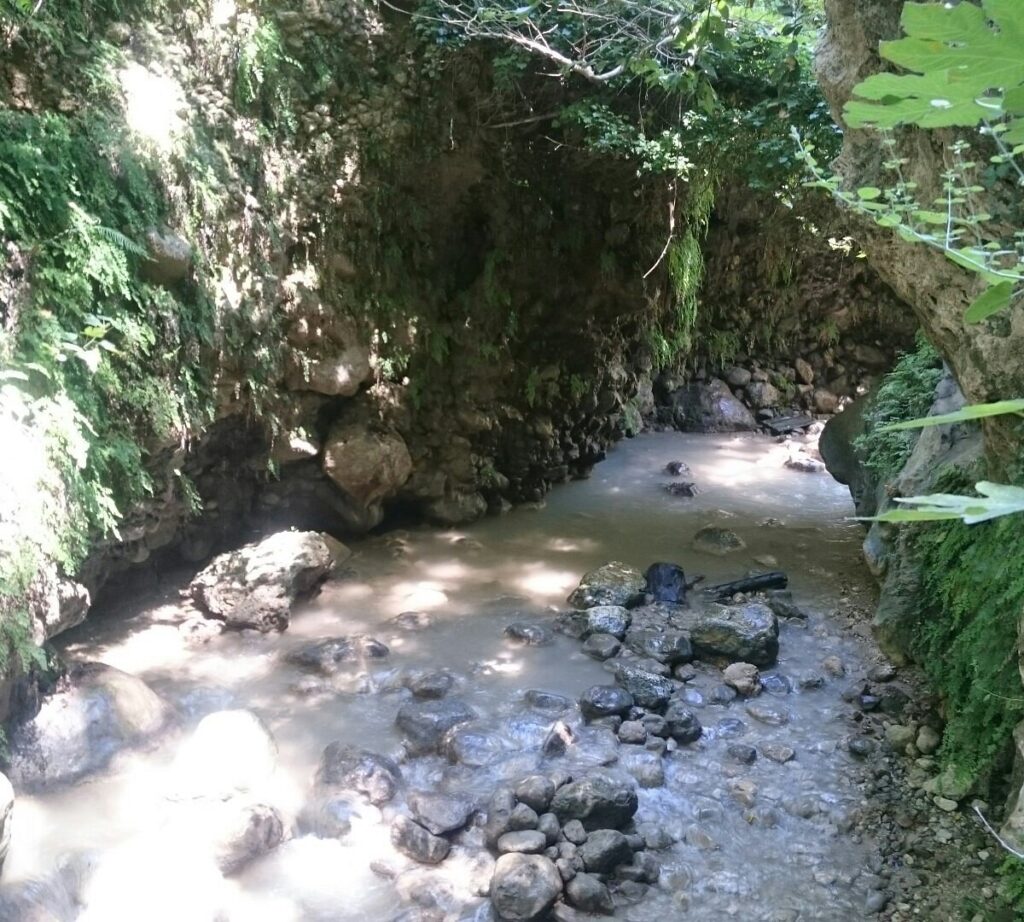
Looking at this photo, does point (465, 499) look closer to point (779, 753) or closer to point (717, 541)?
point (717, 541)

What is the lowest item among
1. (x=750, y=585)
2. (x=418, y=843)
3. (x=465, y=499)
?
(x=418, y=843)

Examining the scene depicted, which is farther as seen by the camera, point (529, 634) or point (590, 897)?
point (529, 634)

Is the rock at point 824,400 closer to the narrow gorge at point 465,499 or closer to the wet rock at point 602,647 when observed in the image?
the narrow gorge at point 465,499

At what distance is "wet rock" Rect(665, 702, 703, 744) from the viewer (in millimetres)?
5105

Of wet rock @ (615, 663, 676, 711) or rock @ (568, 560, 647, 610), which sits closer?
wet rock @ (615, 663, 676, 711)

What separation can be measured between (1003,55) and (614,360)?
30.3 ft

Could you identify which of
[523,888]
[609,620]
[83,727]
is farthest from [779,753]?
[83,727]

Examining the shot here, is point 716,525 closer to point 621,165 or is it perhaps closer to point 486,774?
point 621,165

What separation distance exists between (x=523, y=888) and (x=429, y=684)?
1910mm

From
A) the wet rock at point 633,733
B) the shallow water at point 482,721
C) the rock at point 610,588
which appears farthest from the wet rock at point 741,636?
the wet rock at point 633,733

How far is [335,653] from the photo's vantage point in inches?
232

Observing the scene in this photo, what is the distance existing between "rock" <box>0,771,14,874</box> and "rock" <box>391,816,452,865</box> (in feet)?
5.69

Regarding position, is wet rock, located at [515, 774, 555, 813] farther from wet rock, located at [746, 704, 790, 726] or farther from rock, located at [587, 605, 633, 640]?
rock, located at [587, 605, 633, 640]

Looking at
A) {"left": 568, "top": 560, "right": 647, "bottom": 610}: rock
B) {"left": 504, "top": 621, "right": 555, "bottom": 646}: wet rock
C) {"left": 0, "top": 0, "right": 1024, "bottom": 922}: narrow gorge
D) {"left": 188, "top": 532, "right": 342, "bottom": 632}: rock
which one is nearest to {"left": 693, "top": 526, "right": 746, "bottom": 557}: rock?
{"left": 0, "top": 0, "right": 1024, "bottom": 922}: narrow gorge
